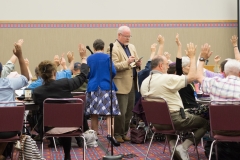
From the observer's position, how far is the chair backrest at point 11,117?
4668 mm

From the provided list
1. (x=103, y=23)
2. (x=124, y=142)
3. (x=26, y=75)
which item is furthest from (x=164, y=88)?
(x=103, y=23)

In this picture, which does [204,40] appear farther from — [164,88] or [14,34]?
[164,88]

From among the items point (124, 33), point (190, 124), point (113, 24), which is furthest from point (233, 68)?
point (113, 24)

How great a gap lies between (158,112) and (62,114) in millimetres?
1018

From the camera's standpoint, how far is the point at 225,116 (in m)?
4.50

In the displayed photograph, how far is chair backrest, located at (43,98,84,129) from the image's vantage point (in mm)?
5100

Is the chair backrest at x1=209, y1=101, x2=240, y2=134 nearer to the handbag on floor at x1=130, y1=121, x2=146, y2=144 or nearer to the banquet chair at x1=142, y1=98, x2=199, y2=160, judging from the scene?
the banquet chair at x1=142, y1=98, x2=199, y2=160

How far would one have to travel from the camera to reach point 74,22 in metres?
12.0

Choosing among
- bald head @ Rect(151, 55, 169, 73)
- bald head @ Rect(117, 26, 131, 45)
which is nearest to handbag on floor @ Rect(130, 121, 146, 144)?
bald head @ Rect(117, 26, 131, 45)

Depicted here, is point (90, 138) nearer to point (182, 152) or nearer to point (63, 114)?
point (63, 114)

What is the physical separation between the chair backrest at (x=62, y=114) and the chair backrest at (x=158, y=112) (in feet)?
2.39

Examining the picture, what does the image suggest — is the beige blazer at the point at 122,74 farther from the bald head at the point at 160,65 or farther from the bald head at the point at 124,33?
the bald head at the point at 160,65

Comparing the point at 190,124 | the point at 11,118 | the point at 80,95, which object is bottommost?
the point at 190,124

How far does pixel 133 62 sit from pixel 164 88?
1.71 m
